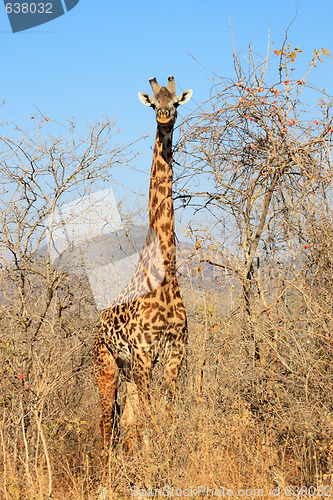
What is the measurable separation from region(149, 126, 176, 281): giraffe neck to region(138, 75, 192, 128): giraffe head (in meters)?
0.21

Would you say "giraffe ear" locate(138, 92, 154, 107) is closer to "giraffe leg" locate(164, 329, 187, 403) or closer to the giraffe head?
the giraffe head

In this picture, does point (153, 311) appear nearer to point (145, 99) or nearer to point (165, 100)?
point (165, 100)

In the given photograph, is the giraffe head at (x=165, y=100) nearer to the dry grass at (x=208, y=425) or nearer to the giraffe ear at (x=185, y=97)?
the giraffe ear at (x=185, y=97)

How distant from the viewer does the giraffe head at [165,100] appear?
19.4 ft

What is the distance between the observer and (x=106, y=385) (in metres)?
6.39

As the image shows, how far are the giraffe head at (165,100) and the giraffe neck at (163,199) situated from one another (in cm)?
21

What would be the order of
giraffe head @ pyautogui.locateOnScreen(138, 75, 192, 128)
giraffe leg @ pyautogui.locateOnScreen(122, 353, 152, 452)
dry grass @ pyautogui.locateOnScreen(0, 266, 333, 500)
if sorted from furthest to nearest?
giraffe head @ pyautogui.locateOnScreen(138, 75, 192, 128) < giraffe leg @ pyautogui.locateOnScreen(122, 353, 152, 452) < dry grass @ pyautogui.locateOnScreen(0, 266, 333, 500)

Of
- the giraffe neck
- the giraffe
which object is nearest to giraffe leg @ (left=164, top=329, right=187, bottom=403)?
the giraffe

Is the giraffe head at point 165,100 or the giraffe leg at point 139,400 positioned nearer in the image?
the giraffe leg at point 139,400

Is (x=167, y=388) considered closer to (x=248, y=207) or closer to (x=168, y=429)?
(x=168, y=429)

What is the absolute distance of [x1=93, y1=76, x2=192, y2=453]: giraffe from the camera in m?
5.87

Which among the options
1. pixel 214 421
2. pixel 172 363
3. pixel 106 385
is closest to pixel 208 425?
pixel 214 421

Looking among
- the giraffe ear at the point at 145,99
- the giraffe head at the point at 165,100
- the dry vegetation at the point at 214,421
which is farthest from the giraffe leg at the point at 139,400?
the giraffe ear at the point at 145,99

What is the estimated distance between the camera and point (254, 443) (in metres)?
5.65
